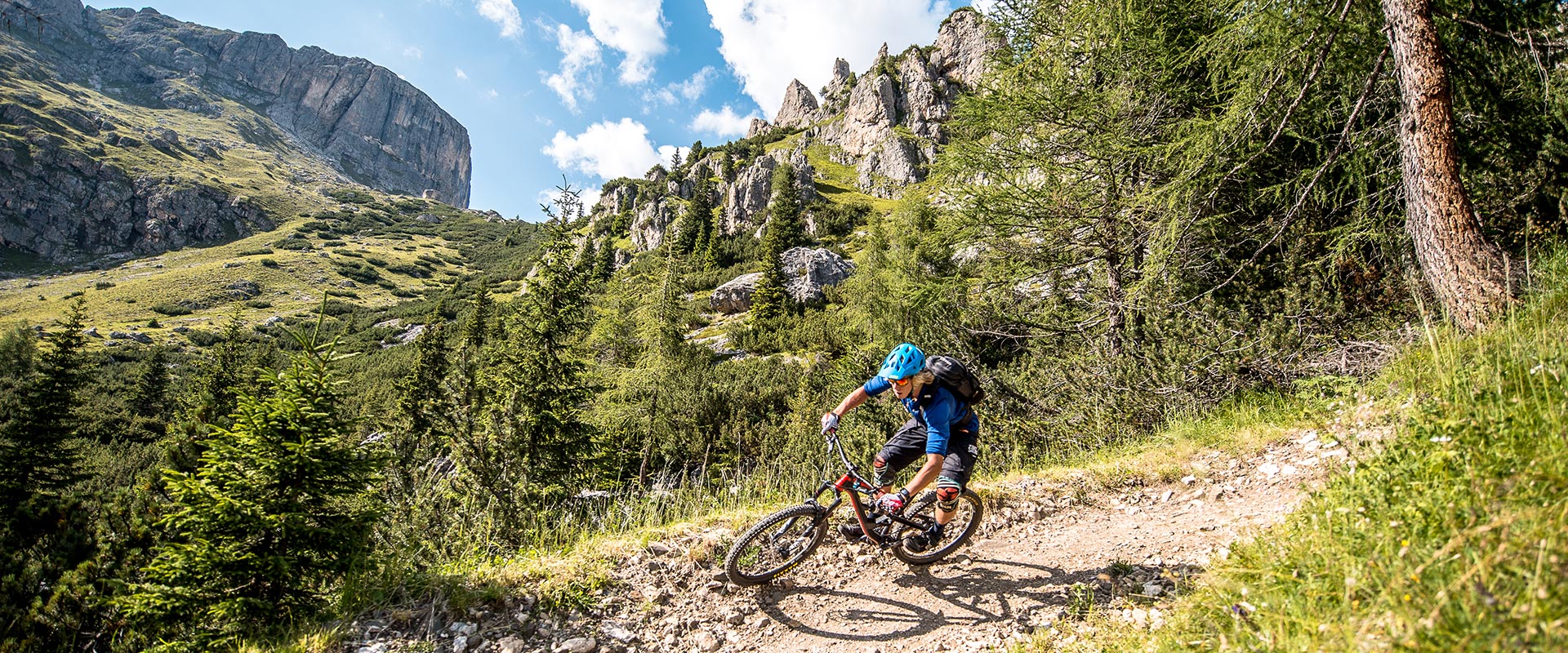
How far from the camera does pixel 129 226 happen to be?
130m

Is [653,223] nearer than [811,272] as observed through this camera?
No

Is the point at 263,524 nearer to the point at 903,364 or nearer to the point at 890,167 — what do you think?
the point at 903,364

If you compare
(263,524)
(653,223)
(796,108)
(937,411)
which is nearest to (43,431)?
(263,524)

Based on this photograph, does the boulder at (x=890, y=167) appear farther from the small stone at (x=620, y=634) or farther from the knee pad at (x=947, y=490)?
the small stone at (x=620, y=634)

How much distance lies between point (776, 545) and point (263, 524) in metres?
3.72

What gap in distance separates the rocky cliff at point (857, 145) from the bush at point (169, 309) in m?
66.8

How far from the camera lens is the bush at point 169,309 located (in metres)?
87.6

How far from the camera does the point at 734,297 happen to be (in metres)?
49.8

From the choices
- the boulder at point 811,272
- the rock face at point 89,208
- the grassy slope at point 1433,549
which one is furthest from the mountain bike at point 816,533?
the rock face at point 89,208

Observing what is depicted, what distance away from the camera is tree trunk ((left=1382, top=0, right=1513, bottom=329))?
197 inches

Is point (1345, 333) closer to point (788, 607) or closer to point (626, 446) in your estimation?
point (788, 607)

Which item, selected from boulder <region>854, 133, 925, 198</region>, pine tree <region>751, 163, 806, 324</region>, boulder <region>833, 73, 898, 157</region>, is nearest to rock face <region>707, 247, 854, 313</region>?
pine tree <region>751, 163, 806, 324</region>

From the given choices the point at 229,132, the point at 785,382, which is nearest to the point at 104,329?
the point at 785,382

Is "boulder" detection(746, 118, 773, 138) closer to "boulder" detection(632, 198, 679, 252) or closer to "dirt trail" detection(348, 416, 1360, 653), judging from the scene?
"boulder" detection(632, 198, 679, 252)
